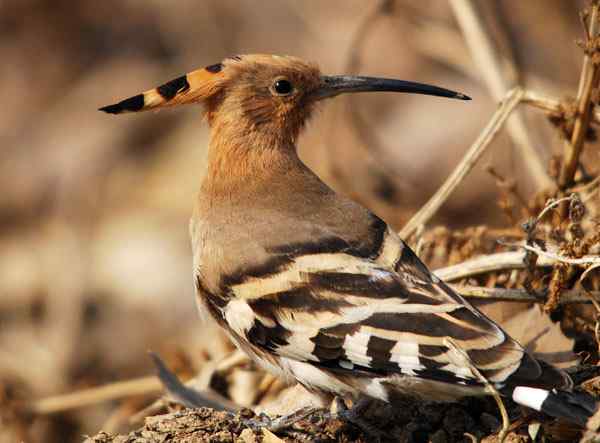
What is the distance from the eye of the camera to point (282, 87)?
4297mm

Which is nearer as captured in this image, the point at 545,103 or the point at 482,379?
the point at 482,379

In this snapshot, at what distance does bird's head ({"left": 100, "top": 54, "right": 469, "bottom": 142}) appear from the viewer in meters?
4.20

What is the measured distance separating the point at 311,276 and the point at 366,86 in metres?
1.11

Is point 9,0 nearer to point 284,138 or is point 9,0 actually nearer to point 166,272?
point 166,272

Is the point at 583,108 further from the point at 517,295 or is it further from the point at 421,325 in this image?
the point at 421,325

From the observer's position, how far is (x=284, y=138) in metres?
4.29

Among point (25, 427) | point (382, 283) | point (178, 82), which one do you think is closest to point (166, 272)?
point (25, 427)

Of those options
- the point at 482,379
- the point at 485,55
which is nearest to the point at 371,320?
the point at 482,379

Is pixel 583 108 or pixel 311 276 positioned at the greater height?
pixel 583 108

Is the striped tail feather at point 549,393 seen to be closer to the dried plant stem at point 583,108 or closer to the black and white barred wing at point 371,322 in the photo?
the black and white barred wing at point 371,322

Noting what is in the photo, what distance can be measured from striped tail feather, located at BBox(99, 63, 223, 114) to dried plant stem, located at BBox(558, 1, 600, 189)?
1.29 metres

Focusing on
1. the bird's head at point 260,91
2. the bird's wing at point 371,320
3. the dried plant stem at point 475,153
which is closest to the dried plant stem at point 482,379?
the bird's wing at point 371,320

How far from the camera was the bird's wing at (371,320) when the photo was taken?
316 centimetres

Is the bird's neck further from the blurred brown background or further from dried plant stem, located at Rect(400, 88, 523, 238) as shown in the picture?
the blurred brown background
